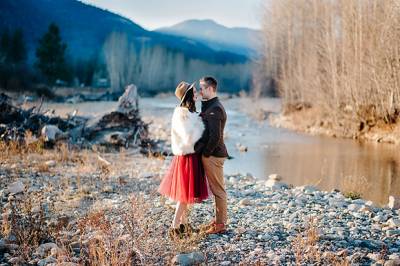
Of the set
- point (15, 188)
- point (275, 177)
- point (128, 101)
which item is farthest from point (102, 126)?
point (15, 188)

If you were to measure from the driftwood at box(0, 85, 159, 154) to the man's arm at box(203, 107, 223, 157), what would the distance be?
29.1ft

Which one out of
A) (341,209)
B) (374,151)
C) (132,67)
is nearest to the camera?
→ (341,209)

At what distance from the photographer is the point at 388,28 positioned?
67.6ft

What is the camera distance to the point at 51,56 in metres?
53.1

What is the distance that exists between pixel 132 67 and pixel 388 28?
50.9 metres

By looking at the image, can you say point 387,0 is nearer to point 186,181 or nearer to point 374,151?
point 374,151

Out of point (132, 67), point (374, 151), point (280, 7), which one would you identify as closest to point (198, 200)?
point (374, 151)

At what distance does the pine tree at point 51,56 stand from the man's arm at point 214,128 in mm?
49165

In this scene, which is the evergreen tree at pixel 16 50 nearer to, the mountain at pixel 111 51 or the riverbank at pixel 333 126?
the mountain at pixel 111 51

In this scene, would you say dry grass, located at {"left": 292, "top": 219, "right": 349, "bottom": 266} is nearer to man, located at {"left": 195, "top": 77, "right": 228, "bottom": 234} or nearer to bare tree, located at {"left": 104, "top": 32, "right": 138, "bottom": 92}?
man, located at {"left": 195, "top": 77, "right": 228, "bottom": 234}

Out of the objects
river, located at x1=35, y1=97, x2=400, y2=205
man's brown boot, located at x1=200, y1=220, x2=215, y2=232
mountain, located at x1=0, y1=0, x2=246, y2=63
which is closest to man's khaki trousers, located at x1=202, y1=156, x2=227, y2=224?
man's brown boot, located at x1=200, y1=220, x2=215, y2=232

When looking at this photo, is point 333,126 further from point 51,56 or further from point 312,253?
point 51,56

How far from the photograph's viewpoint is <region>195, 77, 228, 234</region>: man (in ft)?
18.6

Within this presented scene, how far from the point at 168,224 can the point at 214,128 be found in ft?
5.45
